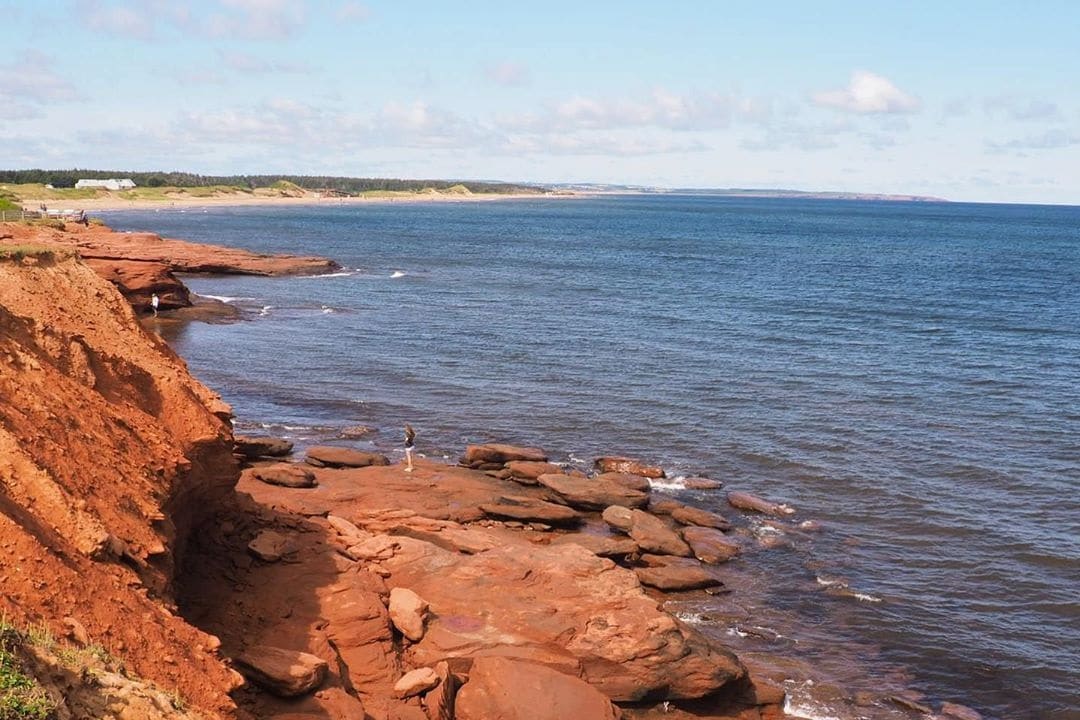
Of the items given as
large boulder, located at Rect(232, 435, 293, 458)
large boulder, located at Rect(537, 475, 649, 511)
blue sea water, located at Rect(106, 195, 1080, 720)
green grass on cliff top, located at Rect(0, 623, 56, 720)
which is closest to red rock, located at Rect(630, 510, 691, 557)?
large boulder, located at Rect(537, 475, 649, 511)

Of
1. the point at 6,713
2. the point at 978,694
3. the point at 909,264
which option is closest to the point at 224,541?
the point at 6,713

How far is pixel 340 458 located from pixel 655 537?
10.8 metres

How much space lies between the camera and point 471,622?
727 inches

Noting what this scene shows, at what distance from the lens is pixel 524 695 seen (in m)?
16.2

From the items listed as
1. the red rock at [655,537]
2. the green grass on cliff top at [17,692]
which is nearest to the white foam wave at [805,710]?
the red rock at [655,537]

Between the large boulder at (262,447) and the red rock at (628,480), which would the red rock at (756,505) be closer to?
the red rock at (628,480)

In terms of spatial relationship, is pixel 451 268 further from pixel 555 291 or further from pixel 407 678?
pixel 407 678

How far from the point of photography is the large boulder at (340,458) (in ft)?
Answer: 100

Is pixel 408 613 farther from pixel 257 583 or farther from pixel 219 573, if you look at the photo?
pixel 219 573

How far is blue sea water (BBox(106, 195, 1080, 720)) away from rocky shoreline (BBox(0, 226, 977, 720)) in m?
4.07

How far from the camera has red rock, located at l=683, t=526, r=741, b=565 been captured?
86.3 ft

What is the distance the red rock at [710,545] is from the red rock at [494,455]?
6.87 meters

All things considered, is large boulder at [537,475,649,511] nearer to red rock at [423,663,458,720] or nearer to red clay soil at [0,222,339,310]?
red rock at [423,663,458,720]

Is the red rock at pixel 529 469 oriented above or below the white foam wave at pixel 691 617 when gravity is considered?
above
